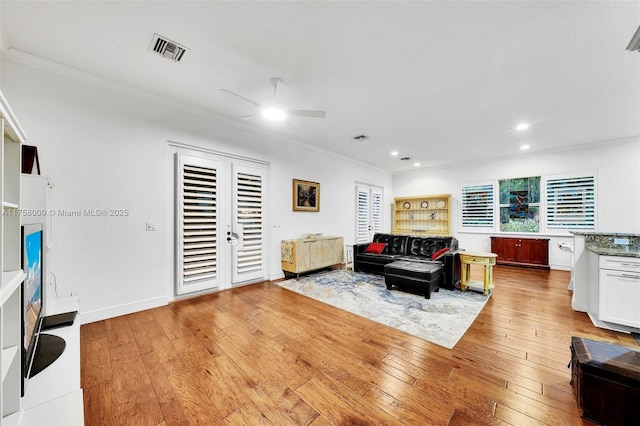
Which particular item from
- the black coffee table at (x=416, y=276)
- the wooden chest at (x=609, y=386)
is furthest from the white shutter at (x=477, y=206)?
the wooden chest at (x=609, y=386)

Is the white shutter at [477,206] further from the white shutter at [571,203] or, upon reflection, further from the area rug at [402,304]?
the area rug at [402,304]

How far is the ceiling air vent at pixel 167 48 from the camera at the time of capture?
231 cm

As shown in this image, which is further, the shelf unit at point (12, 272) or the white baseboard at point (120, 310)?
the white baseboard at point (120, 310)

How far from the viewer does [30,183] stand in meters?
1.77

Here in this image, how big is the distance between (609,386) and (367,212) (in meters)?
6.01

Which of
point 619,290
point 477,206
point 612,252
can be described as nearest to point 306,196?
point 612,252

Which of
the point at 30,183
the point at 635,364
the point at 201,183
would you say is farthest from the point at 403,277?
the point at 30,183

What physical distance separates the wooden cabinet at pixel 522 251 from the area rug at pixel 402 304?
3034mm

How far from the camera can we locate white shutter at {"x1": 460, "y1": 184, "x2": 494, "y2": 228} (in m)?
6.65

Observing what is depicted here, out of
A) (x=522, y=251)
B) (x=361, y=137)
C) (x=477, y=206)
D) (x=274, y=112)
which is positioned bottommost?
(x=522, y=251)

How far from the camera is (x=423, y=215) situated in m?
7.85

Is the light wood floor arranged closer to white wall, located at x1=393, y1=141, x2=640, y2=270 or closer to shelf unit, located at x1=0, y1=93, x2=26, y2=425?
shelf unit, located at x1=0, y1=93, x2=26, y2=425

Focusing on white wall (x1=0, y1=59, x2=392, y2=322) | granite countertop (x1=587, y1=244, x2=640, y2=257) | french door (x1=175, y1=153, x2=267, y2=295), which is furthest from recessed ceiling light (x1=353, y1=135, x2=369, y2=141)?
granite countertop (x1=587, y1=244, x2=640, y2=257)

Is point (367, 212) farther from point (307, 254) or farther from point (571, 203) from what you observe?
point (571, 203)
